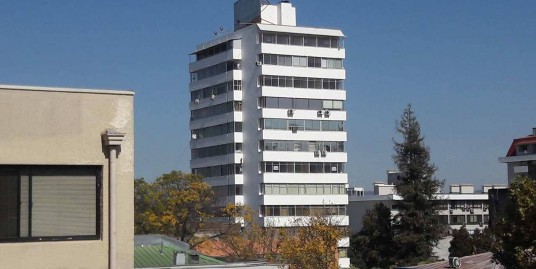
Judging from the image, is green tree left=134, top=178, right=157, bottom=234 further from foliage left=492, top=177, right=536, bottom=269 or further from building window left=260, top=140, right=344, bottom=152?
foliage left=492, top=177, right=536, bottom=269

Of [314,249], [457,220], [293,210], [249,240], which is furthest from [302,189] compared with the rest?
[457,220]

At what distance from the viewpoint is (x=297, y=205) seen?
85812 mm

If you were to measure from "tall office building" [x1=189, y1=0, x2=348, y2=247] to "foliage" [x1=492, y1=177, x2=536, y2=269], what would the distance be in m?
57.0

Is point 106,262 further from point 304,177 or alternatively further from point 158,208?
point 304,177

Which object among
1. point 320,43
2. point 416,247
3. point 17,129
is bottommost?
point 416,247

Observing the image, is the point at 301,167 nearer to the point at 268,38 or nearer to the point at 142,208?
the point at 268,38

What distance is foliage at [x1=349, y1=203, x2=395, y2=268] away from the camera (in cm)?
7794

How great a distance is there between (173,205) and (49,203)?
58.3 metres

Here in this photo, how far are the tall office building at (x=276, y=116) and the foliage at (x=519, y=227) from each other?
57.0 m

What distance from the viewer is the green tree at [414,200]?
76.5m

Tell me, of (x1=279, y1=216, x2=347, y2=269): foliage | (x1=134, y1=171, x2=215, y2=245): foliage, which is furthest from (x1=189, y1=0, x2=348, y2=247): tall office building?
(x1=279, y1=216, x2=347, y2=269): foliage

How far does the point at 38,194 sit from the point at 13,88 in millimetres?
1732

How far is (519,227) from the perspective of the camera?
2511 cm

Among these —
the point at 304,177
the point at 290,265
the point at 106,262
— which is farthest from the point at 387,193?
the point at 106,262
